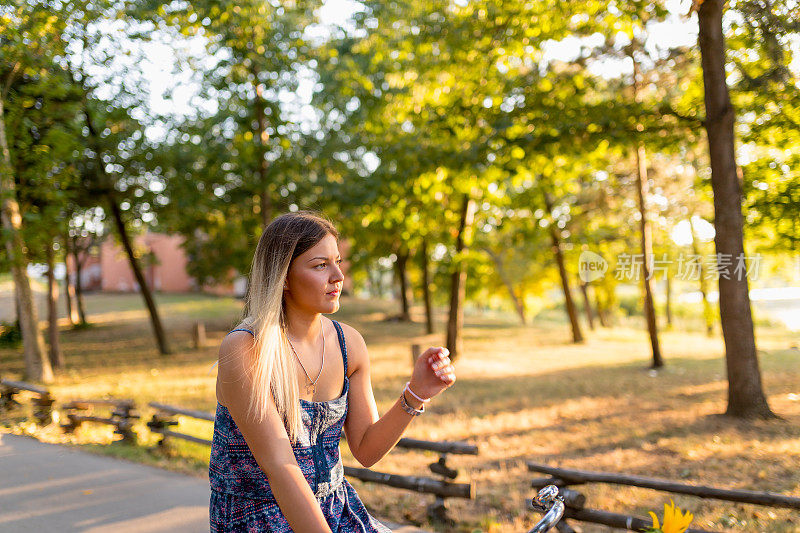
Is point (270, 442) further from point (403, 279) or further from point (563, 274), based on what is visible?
point (403, 279)

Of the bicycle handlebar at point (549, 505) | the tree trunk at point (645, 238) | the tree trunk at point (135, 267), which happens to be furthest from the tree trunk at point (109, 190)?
the bicycle handlebar at point (549, 505)

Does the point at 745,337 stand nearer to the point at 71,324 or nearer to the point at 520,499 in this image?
the point at 520,499

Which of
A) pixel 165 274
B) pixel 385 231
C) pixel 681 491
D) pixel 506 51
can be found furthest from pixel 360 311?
pixel 681 491

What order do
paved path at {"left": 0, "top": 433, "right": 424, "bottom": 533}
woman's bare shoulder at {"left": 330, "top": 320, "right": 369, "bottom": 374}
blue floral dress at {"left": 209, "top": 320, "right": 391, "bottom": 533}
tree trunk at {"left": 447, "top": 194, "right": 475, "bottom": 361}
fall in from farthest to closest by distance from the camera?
tree trunk at {"left": 447, "top": 194, "right": 475, "bottom": 361}
paved path at {"left": 0, "top": 433, "right": 424, "bottom": 533}
woman's bare shoulder at {"left": 330, "top": 320, "right": 369, "bottom": 374}
blue floral dress at {"left": 209, "top": 320, "right": 391, "bottom": 533}

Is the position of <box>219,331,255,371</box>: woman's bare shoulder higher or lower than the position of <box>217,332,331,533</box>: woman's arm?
higher

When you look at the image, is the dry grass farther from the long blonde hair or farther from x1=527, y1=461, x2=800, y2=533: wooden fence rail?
x1=527, y1=461, x2=800, y2=533: wooden fence rail

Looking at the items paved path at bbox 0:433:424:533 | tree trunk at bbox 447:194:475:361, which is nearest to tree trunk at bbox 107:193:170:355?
tree trunk at bbox 447:194:475:361

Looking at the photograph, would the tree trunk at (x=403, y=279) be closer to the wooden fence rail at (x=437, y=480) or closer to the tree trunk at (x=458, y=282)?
the tree trunk at (x=458, y=282)

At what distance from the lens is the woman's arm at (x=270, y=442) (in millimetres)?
1950

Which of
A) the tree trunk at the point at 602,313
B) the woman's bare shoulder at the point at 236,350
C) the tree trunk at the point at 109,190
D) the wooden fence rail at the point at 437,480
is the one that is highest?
the tree trunk at the point at 109,190

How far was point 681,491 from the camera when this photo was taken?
204 inches

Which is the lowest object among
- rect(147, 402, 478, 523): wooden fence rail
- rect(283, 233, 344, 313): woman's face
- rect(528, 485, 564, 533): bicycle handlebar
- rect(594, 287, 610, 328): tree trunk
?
rect(594, 287, 610, 328): tree trunk

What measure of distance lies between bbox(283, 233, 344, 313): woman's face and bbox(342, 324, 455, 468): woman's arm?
305 mm

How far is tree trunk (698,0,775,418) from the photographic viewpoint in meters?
9.70
